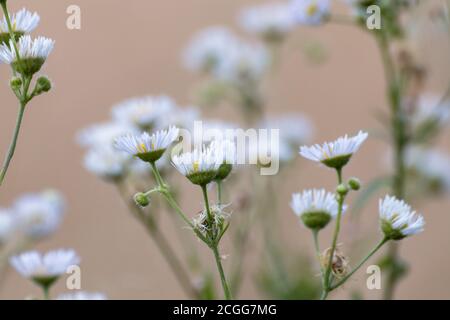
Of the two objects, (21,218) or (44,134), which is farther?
(44,134)

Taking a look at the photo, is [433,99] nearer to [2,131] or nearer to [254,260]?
[254,260]

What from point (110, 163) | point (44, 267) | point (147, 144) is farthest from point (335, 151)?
point (110, 163)

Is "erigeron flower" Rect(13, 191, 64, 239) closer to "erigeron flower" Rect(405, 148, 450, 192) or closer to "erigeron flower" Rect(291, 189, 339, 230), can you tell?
"erigeron flower" Rect(291, 189, 339, 230)

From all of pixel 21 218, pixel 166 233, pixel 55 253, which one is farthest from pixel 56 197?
pixel 166 233

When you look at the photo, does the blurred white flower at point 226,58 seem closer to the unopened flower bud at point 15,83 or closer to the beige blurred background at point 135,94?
the beige blurred background at point 135,94

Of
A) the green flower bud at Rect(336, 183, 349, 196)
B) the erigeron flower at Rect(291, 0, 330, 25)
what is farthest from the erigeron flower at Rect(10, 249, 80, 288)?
the erigeron flower at Rect(291, 0, 330, 25)

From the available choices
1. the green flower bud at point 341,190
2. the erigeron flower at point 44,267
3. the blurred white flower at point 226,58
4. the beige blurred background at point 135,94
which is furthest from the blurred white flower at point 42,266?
the beige blurred background at point 135,94
